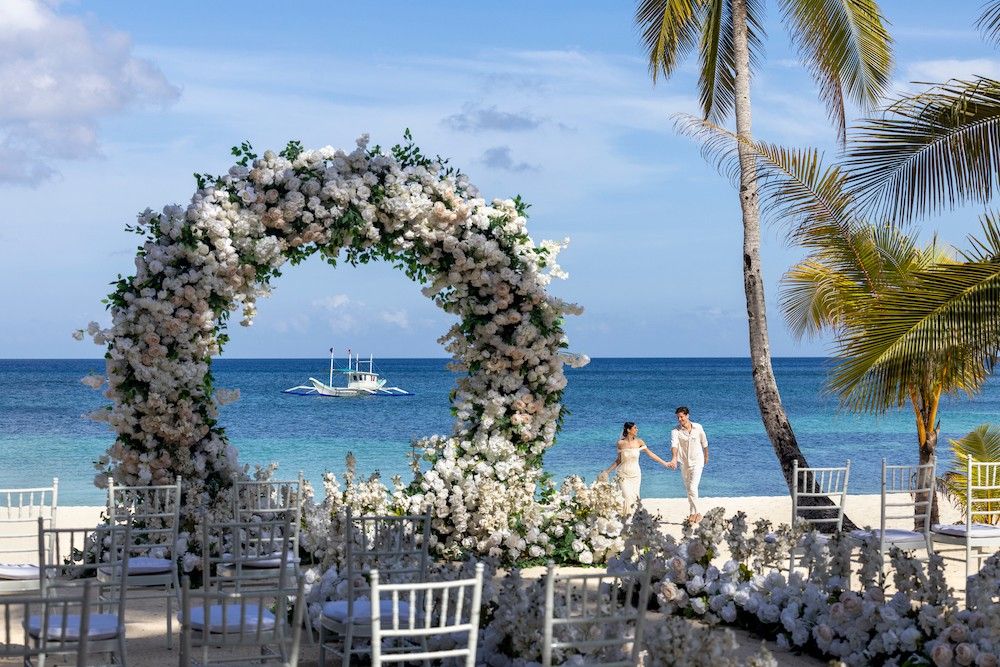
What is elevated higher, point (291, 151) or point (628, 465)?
point (291, 151)

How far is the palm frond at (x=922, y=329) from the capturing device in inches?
304

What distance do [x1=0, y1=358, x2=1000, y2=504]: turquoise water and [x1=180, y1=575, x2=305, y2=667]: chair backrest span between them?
55.7 feet

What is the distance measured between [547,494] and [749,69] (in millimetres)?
5121

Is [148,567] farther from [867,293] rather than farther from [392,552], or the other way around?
[867,293]

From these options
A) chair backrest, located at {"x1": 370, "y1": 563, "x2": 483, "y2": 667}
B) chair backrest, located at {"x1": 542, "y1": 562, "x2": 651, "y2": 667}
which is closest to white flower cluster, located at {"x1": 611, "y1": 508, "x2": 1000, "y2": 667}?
chair backrest, located at {"x1": 542, "y1": 562, "x2": 651, "y2": 667}

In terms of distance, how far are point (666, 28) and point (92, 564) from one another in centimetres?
830

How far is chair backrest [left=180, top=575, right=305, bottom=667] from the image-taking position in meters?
3.88

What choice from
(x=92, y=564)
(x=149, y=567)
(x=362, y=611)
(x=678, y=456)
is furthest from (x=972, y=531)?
(x=92, y=564)

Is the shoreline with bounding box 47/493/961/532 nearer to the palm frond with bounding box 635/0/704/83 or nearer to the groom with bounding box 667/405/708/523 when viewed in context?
the groom with bounding box 667/405/708/523

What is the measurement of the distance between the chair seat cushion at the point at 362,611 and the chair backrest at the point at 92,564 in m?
0.99

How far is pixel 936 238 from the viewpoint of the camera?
1222 cm

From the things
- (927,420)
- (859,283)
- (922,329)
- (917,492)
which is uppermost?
(859,283)

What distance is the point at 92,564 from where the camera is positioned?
5664 millimetres

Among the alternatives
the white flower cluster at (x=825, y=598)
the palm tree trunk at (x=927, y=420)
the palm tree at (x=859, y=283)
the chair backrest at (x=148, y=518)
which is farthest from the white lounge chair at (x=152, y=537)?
the palm tree trunk at (x=927, y=420)
